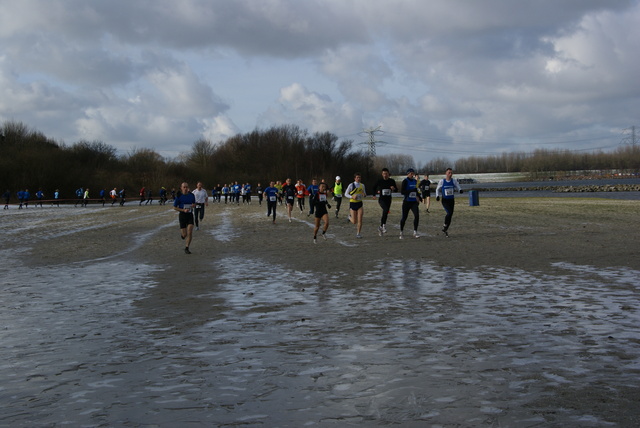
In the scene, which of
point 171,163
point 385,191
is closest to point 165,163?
point 171,163

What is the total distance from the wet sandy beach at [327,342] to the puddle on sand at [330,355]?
2 centimetres

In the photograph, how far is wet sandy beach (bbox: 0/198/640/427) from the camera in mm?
4473

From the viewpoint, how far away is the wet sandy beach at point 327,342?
14.7 ft

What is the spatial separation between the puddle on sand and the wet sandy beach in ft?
0.06

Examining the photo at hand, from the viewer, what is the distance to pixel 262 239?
64.8ft

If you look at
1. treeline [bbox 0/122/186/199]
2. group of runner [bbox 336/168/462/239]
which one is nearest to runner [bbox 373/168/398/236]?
group of runner [bbox 336/168/462/239]

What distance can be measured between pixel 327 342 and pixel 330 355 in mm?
516

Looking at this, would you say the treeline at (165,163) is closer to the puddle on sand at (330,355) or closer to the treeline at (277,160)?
the treeline at (277,160)

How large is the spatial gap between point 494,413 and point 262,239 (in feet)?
51.5

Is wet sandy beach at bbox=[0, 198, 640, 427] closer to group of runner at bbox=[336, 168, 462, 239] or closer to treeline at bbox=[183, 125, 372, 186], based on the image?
group of runner at bbox=[336, 168, 462, 239]

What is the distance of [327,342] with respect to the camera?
638 cm

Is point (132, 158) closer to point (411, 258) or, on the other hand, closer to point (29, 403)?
point (411, 258)

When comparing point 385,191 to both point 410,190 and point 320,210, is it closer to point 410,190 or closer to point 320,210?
point 410,190

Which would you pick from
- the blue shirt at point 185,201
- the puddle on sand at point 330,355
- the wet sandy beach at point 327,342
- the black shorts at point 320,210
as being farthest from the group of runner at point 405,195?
the puddle on sand at point 330,355
